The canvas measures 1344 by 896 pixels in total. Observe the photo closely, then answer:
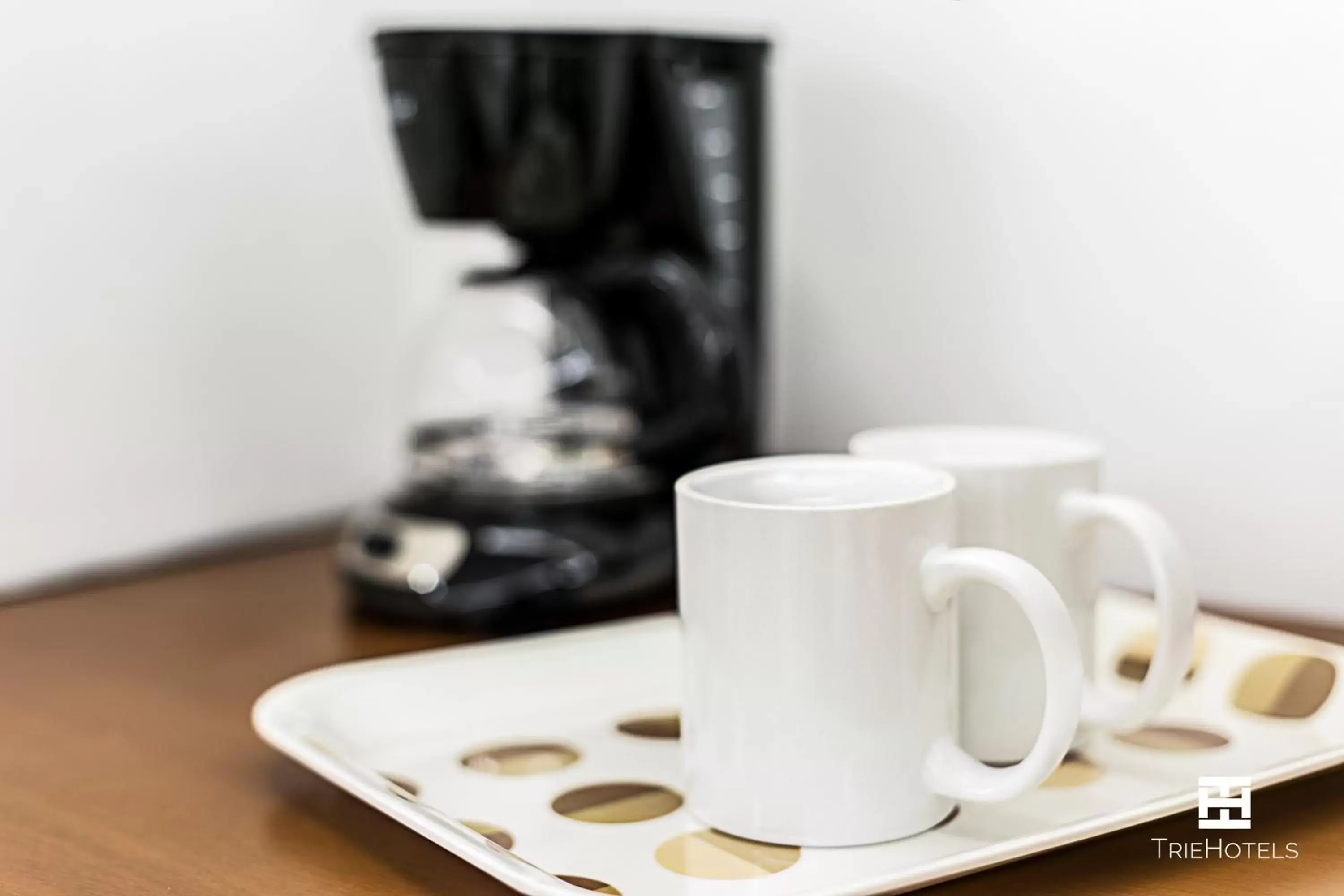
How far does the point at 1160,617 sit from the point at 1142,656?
0.61 feet

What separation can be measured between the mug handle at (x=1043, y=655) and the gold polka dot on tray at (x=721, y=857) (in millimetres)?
57

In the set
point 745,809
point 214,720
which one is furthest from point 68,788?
point 745,809

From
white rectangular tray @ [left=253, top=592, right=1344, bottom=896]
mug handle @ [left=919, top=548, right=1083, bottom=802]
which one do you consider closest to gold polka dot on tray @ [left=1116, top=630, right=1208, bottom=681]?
white rectangular tray @ [left=253, top=592, right=1344, bottom=896]

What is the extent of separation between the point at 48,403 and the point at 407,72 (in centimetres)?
31

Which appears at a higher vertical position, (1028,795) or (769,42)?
(769,42)

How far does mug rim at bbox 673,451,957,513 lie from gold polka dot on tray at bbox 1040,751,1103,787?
0.12 m

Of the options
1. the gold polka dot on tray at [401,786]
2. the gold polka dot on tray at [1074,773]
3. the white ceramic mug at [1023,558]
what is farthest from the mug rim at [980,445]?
the gold polka dot on tray at [401,786]

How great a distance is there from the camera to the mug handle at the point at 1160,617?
1.69ft

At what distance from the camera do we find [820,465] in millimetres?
541

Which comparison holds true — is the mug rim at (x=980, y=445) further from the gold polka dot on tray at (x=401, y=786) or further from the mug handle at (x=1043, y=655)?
the gold polka dot on tray at (x=401, y=786)

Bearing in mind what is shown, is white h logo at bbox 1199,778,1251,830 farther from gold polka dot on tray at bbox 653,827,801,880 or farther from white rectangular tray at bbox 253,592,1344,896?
gold polka dot on tray at bbox 653,827,801,880

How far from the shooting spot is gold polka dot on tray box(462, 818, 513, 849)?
50cm

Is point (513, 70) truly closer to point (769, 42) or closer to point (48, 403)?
point (769, 42)

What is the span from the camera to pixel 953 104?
2.66 ft
